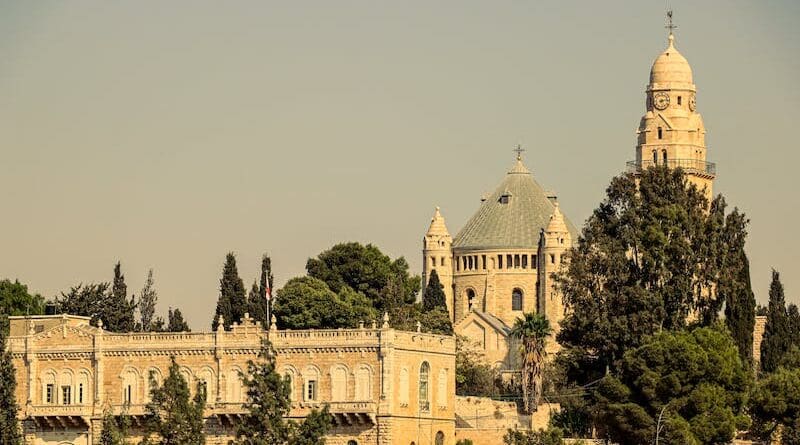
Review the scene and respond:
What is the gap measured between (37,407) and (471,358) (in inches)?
2084

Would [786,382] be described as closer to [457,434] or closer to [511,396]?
[457,434]

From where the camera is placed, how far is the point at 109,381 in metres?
135

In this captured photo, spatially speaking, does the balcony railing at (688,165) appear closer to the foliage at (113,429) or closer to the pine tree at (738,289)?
the pine tree at (738,289)

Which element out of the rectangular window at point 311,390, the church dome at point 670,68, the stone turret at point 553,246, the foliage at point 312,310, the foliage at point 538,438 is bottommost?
the foliage at point 538,438

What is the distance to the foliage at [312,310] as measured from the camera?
565 ft

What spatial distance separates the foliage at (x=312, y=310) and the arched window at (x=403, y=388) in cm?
3778

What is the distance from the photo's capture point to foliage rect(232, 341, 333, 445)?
378 feet

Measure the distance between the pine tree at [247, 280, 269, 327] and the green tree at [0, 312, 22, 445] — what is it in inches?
1510

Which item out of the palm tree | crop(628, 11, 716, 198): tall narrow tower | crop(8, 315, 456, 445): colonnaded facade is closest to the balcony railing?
crop(628, 11, 716, 198): tall narrow tower

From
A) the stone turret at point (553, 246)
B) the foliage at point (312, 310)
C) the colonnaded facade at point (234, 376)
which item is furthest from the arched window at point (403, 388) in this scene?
the stone turret at point (553, 246)

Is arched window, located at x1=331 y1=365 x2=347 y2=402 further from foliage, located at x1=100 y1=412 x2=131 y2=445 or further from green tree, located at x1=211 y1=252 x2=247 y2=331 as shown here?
green tree, located at x1=211 y1=252 x2=247 y2=331

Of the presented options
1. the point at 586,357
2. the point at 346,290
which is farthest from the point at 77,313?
the point at 586,357

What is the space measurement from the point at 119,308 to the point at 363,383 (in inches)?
1395

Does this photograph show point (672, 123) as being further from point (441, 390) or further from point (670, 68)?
point (441, 390)
